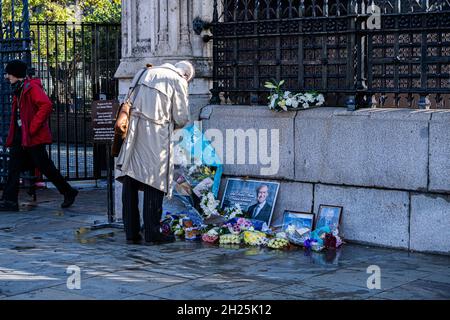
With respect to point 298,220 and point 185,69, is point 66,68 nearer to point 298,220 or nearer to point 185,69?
point 185,69

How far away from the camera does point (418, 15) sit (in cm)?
838

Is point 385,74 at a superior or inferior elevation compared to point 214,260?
superior

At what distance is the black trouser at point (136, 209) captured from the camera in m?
8.80

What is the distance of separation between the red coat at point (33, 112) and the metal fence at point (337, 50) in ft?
7.74

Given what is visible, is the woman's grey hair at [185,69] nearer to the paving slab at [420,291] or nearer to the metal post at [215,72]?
the metal post at [215,72]

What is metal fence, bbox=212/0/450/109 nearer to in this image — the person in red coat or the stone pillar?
the stone pillar

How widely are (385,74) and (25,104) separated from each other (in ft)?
15.4

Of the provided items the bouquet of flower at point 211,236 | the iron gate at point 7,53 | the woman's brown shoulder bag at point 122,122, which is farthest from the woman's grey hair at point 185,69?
the iron gate at point 7,53

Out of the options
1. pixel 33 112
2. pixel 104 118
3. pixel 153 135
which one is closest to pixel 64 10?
pixel 33 112

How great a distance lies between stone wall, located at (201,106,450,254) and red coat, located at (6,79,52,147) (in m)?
2.87

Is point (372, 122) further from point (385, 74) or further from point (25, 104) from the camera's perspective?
point (25, 104)

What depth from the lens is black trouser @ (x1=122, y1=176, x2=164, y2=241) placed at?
8805 millimetres

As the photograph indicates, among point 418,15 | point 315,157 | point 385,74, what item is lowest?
point 315,157
